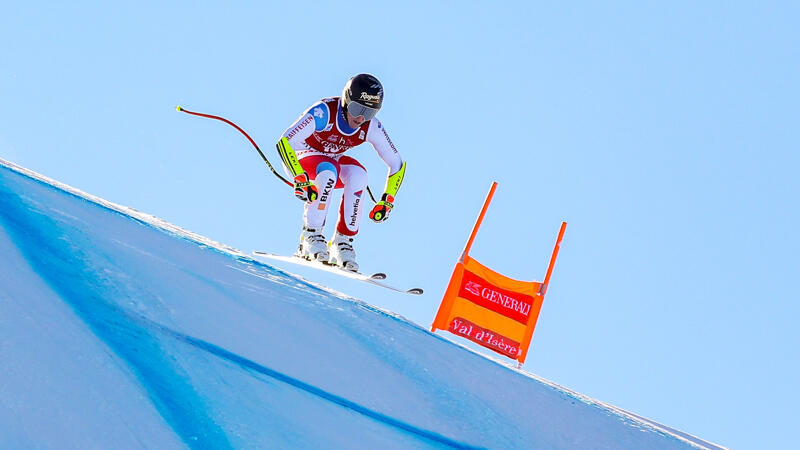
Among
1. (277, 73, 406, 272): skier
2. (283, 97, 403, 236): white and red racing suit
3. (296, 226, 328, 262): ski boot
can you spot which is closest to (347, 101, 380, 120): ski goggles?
(277, 73, 406, 272): skier

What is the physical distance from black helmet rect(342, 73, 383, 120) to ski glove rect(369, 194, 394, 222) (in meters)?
0.65

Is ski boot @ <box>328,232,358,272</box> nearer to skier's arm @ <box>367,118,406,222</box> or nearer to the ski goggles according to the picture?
skier's arm @ <box>367,118,406,222</box>

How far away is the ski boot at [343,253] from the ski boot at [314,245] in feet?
0.30

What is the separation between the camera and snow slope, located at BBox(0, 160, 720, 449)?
213 cm

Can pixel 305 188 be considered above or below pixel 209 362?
above

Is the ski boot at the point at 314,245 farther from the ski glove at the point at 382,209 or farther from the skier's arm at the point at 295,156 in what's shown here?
the ski glove at the point at 382,209

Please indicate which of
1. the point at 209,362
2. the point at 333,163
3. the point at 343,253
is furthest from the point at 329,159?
the point at 209,362

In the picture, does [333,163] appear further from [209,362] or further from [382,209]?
[209,362]

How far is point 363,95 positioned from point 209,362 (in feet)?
13.5

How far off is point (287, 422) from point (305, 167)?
13.8 ft

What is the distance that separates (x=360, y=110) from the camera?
20.9ft

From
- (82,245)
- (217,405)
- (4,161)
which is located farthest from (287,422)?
(4,161)

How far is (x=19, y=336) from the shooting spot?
2158mm

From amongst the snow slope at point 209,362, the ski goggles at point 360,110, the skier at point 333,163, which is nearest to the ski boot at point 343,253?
the skier at point 333,163
